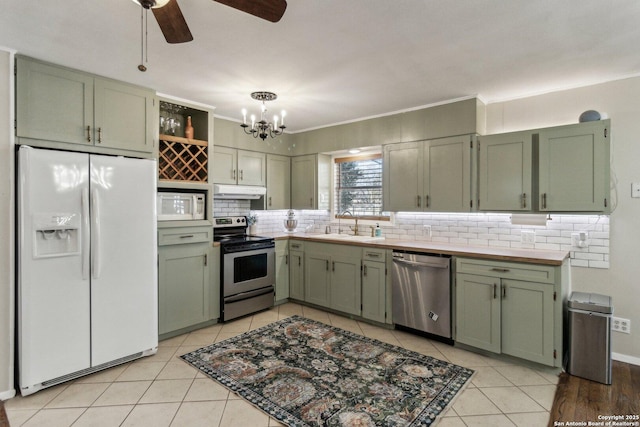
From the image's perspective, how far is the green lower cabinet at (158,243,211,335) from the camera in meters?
3.33

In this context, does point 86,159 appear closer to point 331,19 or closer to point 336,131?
point 331,19

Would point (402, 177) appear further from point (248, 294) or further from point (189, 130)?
point (189, 130)

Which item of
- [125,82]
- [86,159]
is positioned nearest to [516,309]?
[86,159]

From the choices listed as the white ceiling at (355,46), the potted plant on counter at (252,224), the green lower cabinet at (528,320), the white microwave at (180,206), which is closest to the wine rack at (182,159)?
the white microwave at (180,206)

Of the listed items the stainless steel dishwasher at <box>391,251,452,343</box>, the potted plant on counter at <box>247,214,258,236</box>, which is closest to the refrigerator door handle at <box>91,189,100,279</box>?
the potted plant on counter at <box>247,214,258,236</box>

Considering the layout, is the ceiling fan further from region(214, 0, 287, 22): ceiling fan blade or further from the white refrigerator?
the white refrigerator

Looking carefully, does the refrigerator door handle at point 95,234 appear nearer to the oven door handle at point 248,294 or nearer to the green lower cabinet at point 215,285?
the green lower cabinet at point 215,285

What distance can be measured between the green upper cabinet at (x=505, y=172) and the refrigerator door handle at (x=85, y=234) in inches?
134

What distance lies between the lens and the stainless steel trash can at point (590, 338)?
2543 millimetres

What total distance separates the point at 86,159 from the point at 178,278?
1.41 meters

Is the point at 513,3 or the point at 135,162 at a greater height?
the point at 513,3

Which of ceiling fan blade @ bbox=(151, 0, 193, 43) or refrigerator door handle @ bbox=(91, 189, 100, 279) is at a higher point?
ceiling fan blade @ bbox=(151, 0, 193, 43)

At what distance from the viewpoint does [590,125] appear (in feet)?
9.05

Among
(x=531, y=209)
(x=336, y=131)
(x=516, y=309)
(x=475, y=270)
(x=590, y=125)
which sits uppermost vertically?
(x=336, y=131)
